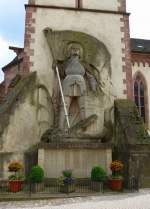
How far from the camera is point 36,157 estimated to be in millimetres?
14617

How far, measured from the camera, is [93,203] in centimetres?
947

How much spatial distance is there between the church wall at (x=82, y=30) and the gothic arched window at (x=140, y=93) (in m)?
9.05

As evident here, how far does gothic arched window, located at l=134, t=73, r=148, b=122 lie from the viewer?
26469mm

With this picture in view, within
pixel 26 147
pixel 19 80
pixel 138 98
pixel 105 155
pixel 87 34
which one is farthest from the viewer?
pixel 138 98

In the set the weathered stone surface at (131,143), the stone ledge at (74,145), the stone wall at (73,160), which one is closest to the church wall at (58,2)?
the weathered stone surface at (131,143)

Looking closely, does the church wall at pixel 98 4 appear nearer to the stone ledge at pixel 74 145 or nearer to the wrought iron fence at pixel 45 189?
the stone ledge at pixel 74 145

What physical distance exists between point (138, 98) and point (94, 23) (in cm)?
1059

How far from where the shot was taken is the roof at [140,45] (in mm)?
26983

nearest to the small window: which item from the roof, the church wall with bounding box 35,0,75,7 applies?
the roof

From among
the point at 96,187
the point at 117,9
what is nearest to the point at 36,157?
the point at 96,187

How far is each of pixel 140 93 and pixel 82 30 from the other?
439 inches

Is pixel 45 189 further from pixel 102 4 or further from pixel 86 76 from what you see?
pixel 102 4

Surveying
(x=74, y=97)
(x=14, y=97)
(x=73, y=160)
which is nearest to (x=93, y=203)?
(x=73, y=160)

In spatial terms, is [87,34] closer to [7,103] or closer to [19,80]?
[19,80]
